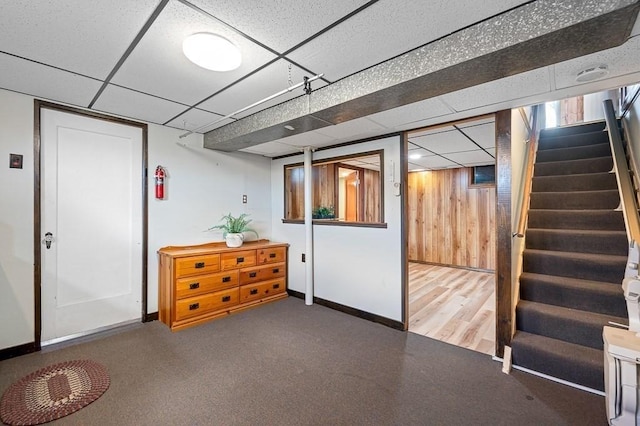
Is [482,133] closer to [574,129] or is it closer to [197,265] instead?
[574,129]

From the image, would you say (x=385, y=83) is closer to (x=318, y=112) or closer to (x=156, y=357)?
(x=318, y=112)

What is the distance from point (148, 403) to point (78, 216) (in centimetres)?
200

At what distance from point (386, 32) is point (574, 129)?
4737 millimetres

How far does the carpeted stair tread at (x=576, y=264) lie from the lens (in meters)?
2.49

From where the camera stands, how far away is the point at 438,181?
6.20 meters

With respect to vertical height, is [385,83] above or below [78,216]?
above

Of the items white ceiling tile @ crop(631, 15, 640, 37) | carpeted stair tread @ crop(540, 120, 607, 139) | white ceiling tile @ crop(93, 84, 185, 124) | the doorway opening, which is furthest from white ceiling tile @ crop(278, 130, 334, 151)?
carpeted stair tread @ crop(540, 120, 607, 139)

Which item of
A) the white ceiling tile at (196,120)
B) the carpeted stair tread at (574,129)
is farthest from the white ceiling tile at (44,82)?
the carpeted stair tread at (574,129)

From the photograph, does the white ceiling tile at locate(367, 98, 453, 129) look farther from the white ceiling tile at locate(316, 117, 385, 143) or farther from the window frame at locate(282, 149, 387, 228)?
the window frame at locate(282, 149, 387, 228)

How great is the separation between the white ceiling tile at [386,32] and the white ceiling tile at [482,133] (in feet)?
5.80

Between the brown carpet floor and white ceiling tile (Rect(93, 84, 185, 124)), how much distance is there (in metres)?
2.32

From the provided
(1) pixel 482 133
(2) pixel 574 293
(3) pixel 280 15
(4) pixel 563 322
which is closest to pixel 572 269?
(2) pixel 574 293

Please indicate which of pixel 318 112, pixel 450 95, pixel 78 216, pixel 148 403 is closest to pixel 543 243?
pixel 450 95

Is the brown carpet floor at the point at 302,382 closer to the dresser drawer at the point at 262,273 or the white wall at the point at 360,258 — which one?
the white wall at the point at 360,258
